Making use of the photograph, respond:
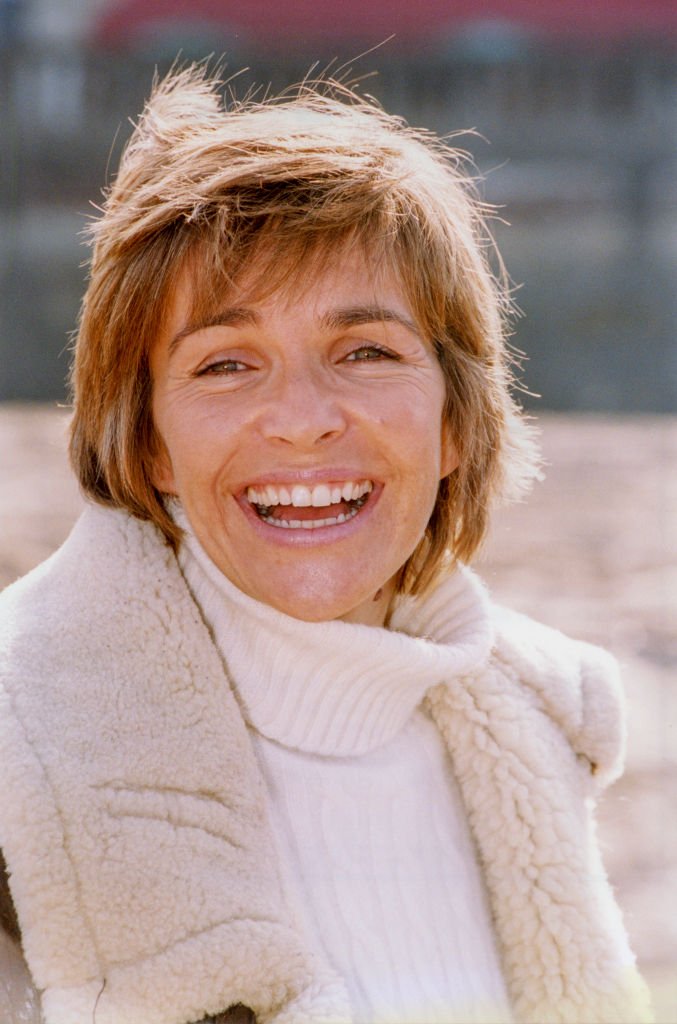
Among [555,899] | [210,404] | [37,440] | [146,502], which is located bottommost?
[37,440]

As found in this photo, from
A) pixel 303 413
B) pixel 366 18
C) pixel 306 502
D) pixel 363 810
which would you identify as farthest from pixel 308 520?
pixel 366 18

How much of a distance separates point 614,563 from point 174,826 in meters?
3.87

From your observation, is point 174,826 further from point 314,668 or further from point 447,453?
point 447,453

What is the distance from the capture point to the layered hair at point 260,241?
4.69 ft

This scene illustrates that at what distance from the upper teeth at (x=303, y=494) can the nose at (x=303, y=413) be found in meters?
0.05

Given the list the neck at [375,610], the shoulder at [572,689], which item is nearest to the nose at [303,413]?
the neck at [375,610]

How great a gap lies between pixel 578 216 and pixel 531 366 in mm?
5135

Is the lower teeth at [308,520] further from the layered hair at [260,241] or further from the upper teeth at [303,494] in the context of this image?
the layered hair at [260,241]

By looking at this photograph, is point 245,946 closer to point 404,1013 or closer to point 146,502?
point 404,1013

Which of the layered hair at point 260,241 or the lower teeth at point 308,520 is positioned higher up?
the layered hair at point 260,241

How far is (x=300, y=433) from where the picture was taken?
1.40m

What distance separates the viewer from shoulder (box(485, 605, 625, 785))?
67.4 inches

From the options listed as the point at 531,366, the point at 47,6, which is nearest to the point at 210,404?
the point at 531,366

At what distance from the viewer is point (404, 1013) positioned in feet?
4.51
